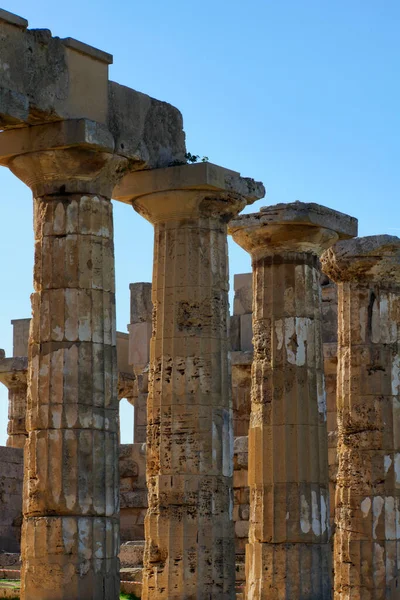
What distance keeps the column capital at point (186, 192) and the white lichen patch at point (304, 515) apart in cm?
568

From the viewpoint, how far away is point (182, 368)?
2978 cm

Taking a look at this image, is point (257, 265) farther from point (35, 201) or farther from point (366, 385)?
point (35, 201)

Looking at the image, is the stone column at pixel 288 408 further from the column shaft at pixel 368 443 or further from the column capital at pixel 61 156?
the column capital at pixel 61 156

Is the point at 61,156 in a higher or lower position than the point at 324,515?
higher

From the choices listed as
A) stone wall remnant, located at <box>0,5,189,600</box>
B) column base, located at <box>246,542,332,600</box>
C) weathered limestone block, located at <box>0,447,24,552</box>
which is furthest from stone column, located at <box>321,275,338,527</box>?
stone wall remnant, located at <box>0,5,189,600</box>

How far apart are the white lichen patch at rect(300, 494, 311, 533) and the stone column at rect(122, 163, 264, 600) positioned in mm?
2951

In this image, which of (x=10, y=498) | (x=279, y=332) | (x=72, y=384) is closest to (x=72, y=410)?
(x=72, y=384)

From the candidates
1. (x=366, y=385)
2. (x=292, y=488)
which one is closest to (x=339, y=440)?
(x=366, y=385)

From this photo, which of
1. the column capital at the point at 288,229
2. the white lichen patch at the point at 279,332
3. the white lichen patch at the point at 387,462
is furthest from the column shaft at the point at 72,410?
the white lichen patch at the point at 387,462

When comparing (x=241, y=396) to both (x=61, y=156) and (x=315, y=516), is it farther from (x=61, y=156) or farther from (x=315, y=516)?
(x=61, y=156)

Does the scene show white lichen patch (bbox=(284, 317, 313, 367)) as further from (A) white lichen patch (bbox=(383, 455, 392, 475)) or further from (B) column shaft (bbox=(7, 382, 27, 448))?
(B) column shaft (bbox=(7, 382, 27, 448))

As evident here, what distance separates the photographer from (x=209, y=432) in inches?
1162

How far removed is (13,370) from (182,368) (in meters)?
19.2

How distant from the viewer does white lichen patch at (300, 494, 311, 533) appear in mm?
32344
